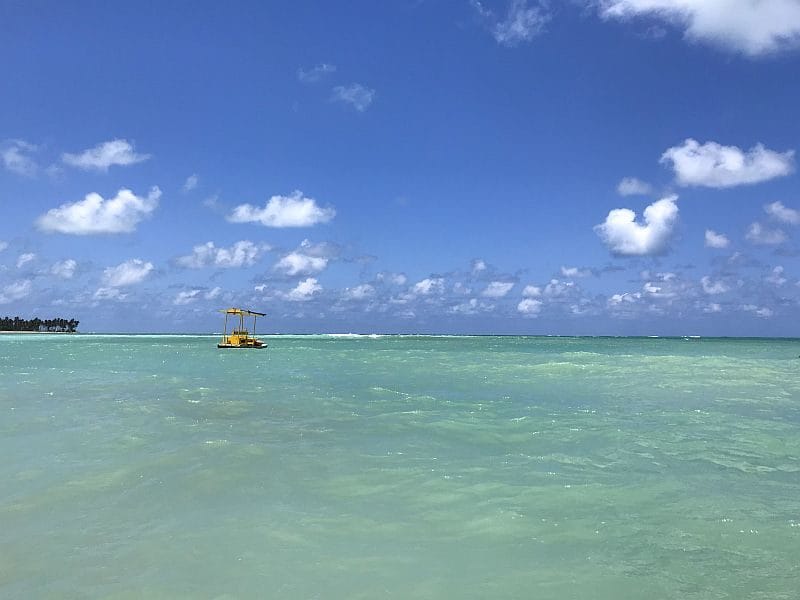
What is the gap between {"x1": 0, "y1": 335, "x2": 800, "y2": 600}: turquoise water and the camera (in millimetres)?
5566

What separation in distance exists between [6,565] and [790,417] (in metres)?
18.0

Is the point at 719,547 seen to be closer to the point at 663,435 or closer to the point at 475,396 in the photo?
the point at 663,435

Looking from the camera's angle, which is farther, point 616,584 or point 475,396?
point 475,396

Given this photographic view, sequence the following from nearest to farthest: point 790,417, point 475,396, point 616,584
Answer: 1. point 616,584
2. point 790,417
3. point 475,396

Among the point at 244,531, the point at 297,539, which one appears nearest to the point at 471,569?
the point at 297,539

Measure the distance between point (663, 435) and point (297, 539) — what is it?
32.1ft

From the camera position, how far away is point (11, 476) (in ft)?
30.3

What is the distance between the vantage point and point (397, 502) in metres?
7.96

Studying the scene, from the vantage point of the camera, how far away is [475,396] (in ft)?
67.3

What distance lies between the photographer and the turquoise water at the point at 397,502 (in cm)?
557

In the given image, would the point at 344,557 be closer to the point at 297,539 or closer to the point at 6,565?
the point at 297,539

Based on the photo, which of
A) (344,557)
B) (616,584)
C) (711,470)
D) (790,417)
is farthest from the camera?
(790,417)

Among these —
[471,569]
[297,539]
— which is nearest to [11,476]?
[297,539]

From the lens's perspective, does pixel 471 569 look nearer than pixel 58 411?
Yes
